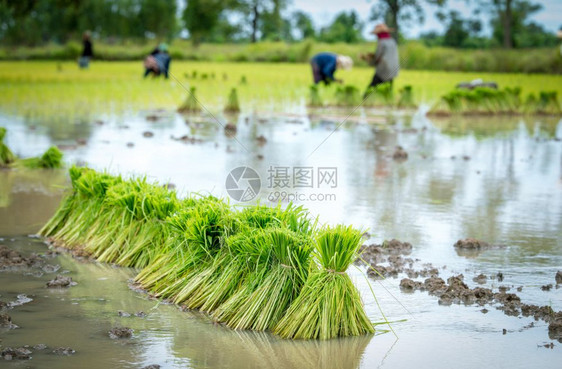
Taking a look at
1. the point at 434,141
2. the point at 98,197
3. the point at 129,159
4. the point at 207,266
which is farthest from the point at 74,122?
the point at 207,266

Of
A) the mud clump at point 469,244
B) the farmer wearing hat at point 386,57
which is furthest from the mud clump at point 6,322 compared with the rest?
the farmer wearing hat at point 386,57

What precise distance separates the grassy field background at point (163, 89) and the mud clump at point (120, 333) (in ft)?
32.1

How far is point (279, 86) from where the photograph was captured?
27625 millimetres

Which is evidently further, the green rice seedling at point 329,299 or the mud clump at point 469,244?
the mud clump at point 469,244

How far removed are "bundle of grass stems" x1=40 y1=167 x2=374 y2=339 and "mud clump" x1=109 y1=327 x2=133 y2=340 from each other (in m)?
0.59

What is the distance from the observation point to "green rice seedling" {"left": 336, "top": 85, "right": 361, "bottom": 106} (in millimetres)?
19703

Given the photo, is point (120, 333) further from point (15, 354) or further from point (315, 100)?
point (315, 100)

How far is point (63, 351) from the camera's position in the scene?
4.79 m

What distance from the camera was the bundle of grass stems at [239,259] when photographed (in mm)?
5113

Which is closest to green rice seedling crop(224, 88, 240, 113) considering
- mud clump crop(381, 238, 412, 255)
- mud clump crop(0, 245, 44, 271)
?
mud clump crop(381, 238, 412, 255)

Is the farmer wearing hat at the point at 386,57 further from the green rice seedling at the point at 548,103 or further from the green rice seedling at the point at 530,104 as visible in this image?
the green rice seedling at the point at 548,103

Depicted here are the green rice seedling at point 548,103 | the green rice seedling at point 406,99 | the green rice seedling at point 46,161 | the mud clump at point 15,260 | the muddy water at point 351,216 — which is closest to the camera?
Result: the muddy water at point 351,216

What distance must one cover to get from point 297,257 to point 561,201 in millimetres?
5357

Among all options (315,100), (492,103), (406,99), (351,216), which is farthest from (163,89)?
(351,216)
